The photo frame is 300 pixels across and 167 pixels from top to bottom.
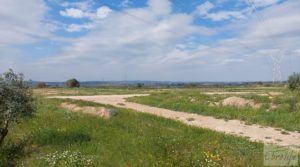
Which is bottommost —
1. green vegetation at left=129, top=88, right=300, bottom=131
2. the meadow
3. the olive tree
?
the meadow

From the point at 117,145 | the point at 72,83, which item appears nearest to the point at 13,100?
the point at 117,145

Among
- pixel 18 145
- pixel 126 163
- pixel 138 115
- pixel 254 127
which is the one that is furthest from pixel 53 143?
pixel 254 127

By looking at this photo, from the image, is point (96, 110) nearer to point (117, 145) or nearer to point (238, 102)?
point (117, 145)

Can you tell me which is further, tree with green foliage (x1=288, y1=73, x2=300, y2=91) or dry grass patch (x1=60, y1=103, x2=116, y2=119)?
tree with green foliage (x1=288, y1=73, x2=300, y2=91)

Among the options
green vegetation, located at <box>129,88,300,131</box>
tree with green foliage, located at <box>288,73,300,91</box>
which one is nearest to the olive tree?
green vegetation, located at <box>129,88,300,131</box>

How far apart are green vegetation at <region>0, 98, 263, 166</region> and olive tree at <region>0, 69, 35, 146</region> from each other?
1.38 metres

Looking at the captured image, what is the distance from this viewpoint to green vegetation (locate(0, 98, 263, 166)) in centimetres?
1309

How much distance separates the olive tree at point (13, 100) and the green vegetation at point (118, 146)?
138 centimetres

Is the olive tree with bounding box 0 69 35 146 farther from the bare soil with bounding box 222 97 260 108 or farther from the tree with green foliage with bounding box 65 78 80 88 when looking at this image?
the tree with green foliage with bounding box 65 78 80 88

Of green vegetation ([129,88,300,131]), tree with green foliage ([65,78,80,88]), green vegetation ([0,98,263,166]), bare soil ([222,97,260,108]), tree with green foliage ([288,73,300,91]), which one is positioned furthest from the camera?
tree with green foliage ([65,78,80,88])

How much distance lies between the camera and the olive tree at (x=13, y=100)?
46.3 ft

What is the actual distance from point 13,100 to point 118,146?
15.6 ft

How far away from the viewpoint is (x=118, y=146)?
14914 millimetres

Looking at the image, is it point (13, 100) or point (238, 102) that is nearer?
point (13, 100)
